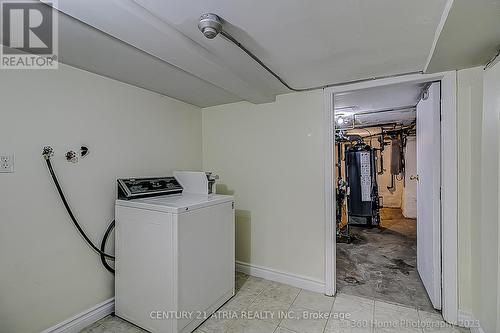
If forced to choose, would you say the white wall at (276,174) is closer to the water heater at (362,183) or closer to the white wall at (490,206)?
the white wall at (490,206)

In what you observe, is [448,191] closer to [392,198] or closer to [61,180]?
[61,180]

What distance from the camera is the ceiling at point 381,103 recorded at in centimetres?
270

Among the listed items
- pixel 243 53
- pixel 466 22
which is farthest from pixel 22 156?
pixel 466 22

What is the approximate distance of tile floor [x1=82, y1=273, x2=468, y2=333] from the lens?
196cm

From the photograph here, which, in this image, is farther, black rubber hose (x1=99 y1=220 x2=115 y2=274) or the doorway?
the doorway

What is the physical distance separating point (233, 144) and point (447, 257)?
2387 millimetres

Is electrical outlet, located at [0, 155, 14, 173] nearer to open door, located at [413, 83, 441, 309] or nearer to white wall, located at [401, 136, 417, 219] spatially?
open door, located at [413, 83, 441, 309]

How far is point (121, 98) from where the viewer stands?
2289mm

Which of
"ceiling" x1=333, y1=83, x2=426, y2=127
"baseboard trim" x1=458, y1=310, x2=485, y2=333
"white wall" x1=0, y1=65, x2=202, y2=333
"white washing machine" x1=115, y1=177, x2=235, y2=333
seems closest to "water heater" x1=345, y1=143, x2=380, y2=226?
"ceiling" x1=333, y1=83, x2=426, y2=127

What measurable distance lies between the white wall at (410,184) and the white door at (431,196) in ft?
12.4

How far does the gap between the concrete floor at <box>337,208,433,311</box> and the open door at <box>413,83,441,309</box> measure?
0.18m

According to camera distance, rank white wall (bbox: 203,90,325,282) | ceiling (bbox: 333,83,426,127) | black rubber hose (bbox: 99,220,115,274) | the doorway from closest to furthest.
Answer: black rubber hose (bbox: 99,220,115,274) < the doorway < white wall (bbox: 203,90,325,282) < ceiling (bbox: 333,83,426,127)

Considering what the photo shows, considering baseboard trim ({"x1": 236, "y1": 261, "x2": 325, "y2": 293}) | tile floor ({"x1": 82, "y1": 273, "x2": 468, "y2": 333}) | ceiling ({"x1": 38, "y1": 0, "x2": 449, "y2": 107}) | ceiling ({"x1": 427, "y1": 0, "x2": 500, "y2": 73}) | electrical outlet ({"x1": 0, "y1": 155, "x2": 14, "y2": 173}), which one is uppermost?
ceiling ({"x1": 38, "y1": 0, "x2": 449, "y2": 107})

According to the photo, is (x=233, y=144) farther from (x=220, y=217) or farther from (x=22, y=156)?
(x=22, y=156)
